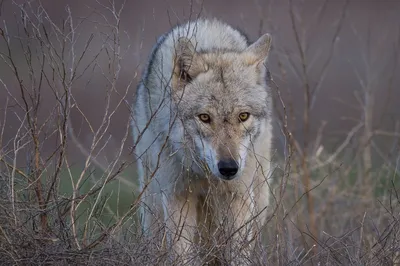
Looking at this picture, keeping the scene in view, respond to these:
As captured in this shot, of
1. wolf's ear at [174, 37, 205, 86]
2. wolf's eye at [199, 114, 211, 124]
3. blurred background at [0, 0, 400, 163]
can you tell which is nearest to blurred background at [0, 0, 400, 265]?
blurred background at [0, 0, 400, 163]

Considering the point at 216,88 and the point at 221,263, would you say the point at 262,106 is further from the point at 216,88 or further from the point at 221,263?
the point at 221,263

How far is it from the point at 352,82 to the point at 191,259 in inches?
421

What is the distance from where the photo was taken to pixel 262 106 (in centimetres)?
592

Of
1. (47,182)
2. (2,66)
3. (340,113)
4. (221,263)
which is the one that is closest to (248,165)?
(221,263)

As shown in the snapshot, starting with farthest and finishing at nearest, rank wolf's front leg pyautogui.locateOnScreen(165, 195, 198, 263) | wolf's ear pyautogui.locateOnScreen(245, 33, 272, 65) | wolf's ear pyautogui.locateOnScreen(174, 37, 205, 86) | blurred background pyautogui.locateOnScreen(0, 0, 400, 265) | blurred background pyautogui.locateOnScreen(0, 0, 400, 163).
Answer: blurred background pyautogui.locateOnScreen(0, 0, 400, 163) < wolf's ear pyautogui.locateOnScreen(245, 33, 272, 65) < wolf's ear pyautogui.locateOnScreen(174, 37, 205, 86) < wolf's front leg pyautogui.locateOnScreen(165, 195, 198, 263) < blurred background pyautogui.locateOnScreen(0, 0, 400, 265)

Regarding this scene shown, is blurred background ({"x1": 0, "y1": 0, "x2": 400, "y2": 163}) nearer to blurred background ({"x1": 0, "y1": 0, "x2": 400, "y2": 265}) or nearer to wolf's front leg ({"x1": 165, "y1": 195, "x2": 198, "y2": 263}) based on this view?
blurred background ({"x1": 0, "y1": 0, "x2": 400, "y2": 265})

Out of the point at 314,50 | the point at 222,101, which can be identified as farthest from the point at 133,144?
the point at 314,50

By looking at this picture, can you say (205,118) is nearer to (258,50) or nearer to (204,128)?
(204,128)

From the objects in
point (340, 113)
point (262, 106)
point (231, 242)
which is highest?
point (262, 106)

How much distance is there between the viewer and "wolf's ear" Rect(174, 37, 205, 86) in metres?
5.62

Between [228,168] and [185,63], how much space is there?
904 millimetres

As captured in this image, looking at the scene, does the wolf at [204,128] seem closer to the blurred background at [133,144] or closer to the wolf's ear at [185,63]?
the wolf's ear at [185,63]

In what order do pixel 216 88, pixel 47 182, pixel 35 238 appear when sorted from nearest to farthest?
pixel 35 238, pixel 47 182, pixel 216 88

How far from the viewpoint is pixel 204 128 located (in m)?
5.60
